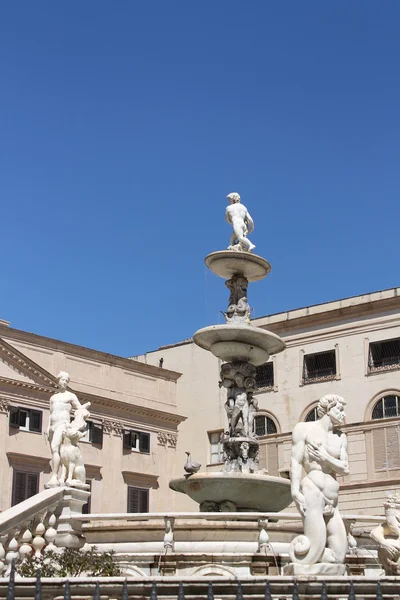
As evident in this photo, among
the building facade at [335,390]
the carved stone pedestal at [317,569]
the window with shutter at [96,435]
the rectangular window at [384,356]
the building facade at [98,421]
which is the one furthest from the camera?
the window with shutter at [96,435]

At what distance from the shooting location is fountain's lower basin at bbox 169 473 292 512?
1886cm

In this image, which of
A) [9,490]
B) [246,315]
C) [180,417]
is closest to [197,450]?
[180,417]

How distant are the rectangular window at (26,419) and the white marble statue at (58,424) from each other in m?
22.2

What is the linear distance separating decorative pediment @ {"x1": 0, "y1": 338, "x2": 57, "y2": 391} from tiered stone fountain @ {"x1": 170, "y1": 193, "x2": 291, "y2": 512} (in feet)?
65.1

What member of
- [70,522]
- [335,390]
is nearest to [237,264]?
[70,522]

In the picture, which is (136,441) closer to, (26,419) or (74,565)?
(26,419)

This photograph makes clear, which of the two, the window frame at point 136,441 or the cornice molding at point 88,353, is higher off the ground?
the cornice molding at point 88,353

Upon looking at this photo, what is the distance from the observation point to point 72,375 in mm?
42750

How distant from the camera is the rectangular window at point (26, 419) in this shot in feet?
130

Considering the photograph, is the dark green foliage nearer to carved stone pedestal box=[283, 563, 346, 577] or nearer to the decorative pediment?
carved stone pedestal box=[283, 563, 346, 577]

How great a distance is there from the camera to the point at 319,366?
43.5 meters

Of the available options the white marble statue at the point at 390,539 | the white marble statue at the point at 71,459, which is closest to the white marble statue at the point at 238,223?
the white marble statue at the point at 71,459

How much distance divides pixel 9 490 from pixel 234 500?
2137 centimetres

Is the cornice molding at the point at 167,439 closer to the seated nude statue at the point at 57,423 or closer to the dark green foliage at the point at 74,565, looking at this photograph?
the seated nude statue at the point at 57,423
